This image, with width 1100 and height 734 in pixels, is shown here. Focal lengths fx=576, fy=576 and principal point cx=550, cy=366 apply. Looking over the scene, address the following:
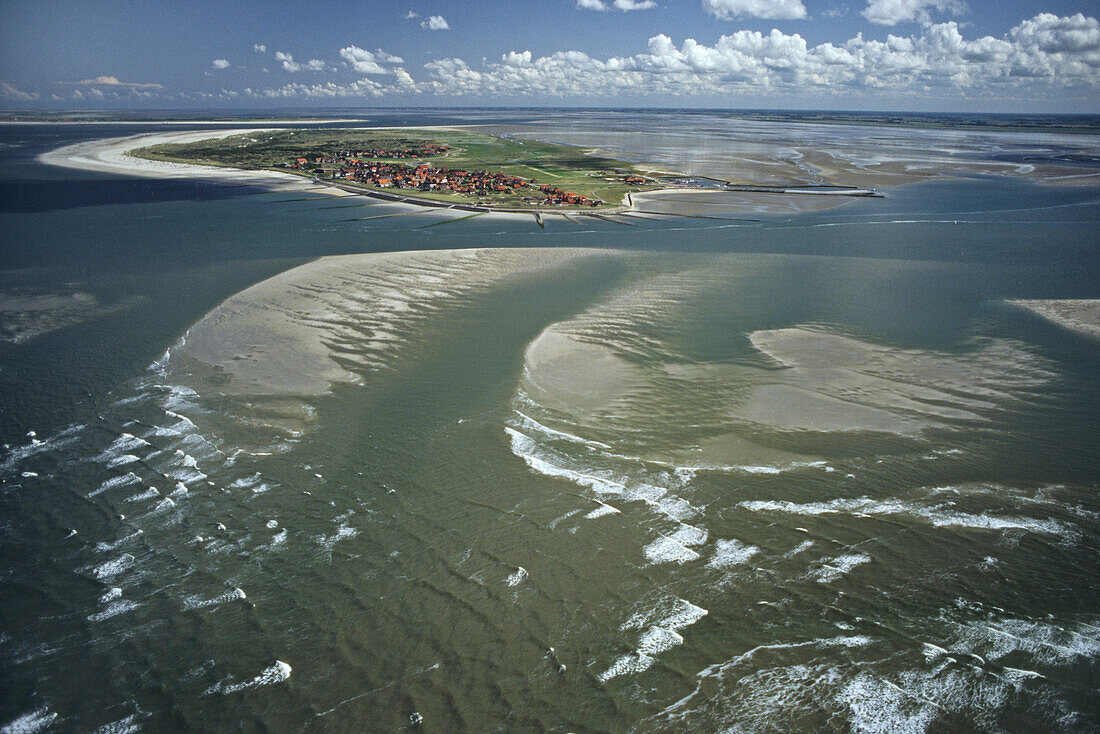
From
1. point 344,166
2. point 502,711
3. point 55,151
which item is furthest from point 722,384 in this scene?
point 55,151

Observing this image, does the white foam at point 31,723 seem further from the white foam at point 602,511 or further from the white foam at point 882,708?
the white foam at point 882,708

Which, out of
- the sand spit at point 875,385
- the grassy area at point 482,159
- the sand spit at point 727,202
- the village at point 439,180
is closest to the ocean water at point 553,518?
the sand spit at point 875,385

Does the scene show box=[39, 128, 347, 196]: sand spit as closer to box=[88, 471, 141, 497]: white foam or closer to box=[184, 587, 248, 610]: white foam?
box=[88, 471, 141, 497]: white foam

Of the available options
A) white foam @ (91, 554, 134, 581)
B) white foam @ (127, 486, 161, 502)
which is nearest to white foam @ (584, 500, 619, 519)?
white foam @ (91, 554, 134, 581)

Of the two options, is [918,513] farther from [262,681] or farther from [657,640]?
[262,681]

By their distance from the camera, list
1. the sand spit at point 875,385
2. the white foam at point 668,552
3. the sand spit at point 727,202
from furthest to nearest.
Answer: the sand spit at point 727,202 → the sand spit at point 875,385 → the white foam at point 668,552
